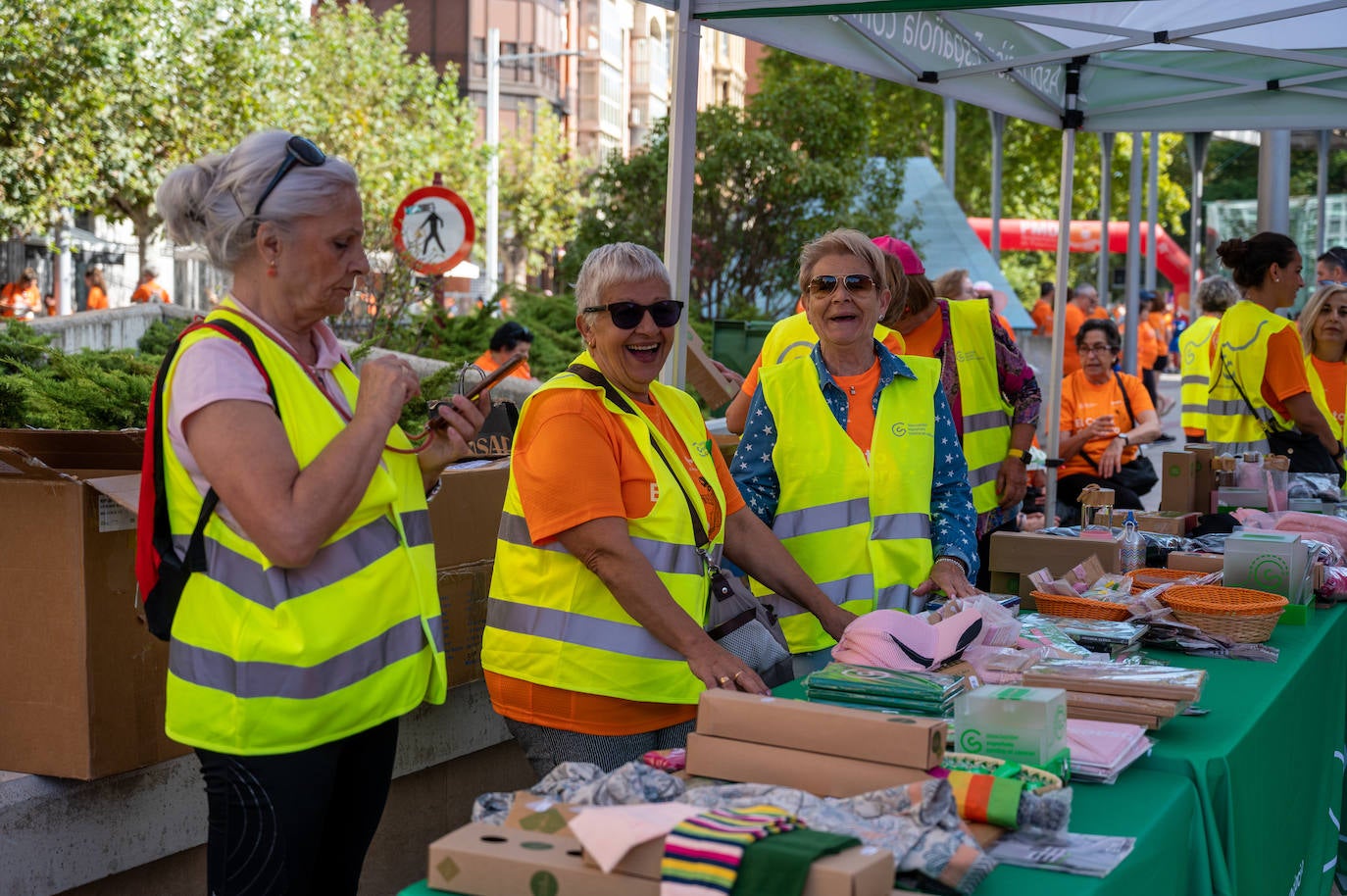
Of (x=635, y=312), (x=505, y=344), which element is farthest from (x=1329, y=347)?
(x=635, y=312)

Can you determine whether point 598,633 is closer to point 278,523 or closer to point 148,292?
point 278,523

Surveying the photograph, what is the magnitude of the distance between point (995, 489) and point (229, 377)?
11.7ft

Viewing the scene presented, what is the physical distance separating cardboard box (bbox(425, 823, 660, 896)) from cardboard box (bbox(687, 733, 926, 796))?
0.36 m

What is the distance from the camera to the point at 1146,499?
479 inches

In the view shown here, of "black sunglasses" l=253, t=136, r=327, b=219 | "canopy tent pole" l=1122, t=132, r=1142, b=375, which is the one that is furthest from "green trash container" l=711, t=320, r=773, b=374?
"canopy tent pole" l=1122, t=132, r=1142, b=375

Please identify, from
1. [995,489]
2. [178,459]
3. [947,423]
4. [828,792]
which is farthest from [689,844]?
[995,489]

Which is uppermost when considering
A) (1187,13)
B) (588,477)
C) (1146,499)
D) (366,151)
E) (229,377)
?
(366,151)

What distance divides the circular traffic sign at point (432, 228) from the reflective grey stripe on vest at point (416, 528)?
29.5ft

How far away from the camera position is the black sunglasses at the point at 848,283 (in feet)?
11.7

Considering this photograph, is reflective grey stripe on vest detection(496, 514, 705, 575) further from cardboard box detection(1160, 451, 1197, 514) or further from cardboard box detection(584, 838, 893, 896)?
cardboard box detection(1160, 451, 1197, 514)

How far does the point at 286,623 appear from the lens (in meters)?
2.30

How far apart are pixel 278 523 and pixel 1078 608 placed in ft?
6.93

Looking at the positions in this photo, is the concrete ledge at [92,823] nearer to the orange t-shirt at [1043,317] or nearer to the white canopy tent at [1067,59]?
the white canopy tent at [1067,59]

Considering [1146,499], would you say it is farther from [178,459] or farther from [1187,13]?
[178,459]
